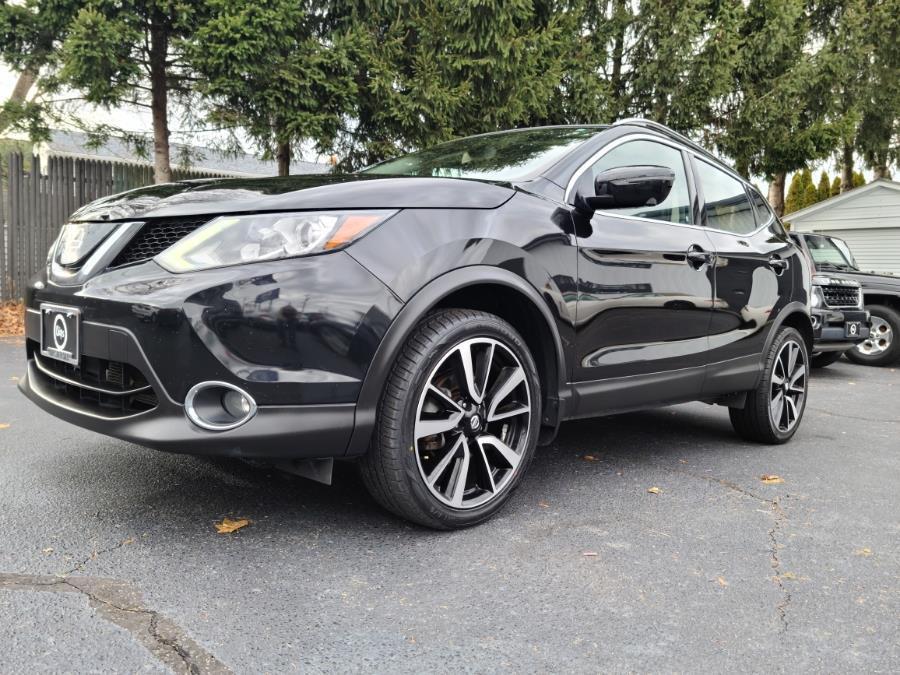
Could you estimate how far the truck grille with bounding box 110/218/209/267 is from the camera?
2.51 meters

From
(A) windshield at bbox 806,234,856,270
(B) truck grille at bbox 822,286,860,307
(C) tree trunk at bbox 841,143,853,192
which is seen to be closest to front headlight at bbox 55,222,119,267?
(B) truck grille at bbox 822,286,860,307

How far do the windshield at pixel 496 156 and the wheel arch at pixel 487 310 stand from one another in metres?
0.56

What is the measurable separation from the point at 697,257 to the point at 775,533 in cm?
139

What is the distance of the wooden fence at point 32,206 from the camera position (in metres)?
10.2

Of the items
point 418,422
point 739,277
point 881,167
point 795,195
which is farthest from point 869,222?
point 418,422

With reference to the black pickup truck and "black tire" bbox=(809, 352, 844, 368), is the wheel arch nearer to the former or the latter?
"black tire" bbox=(809, 352, 844, 368)

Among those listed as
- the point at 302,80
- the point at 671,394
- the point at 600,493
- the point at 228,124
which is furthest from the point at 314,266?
the point at 228,124

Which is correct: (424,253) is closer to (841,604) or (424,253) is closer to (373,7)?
(841,604)

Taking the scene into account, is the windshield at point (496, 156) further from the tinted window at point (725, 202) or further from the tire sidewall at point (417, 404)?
the tinted window at point (725, 202)

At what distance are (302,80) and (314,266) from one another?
8.17 metres

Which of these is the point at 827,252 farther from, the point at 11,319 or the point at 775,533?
the point at 11,319

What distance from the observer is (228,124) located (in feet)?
35.4

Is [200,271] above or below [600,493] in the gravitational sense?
above

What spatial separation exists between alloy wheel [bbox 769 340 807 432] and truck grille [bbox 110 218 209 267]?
3402mm
